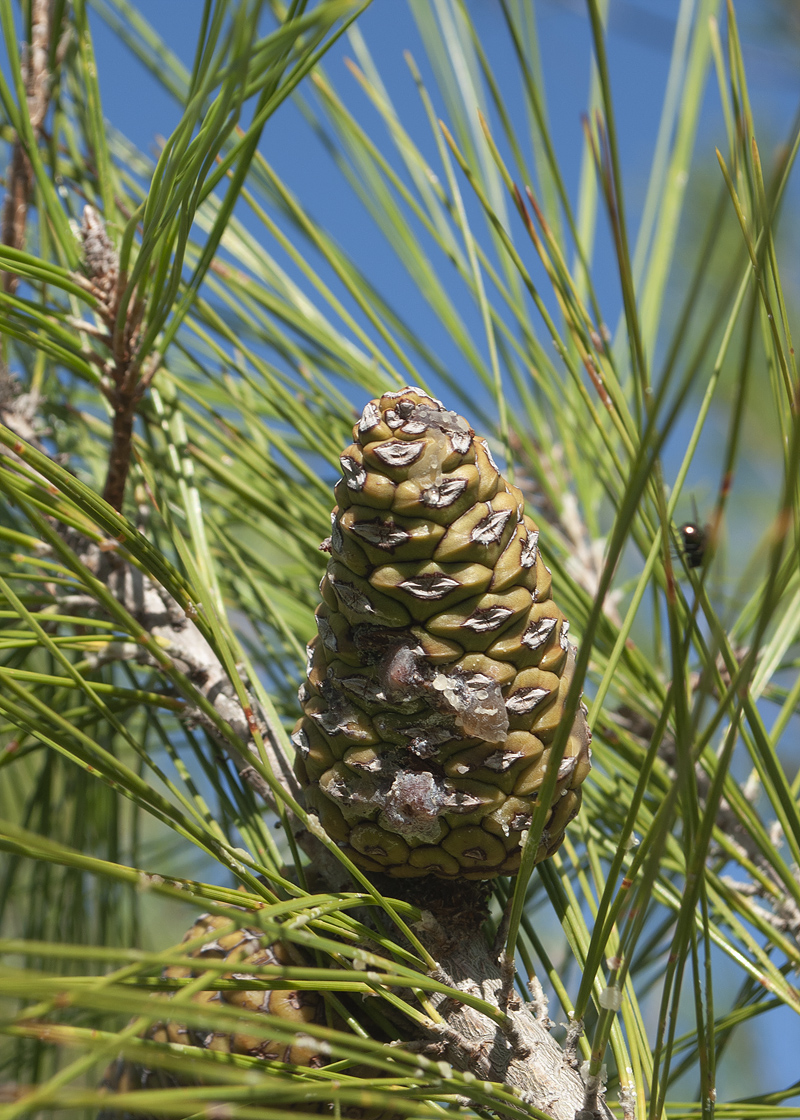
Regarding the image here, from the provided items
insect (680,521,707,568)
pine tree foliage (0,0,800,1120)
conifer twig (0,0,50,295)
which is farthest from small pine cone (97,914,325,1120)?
conifer twig (0,0,50,295)

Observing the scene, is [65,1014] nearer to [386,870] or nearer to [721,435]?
[386,870]

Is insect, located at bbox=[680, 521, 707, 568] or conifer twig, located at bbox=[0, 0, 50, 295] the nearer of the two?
insect, located at bbox=[680, 521, 707, 568]

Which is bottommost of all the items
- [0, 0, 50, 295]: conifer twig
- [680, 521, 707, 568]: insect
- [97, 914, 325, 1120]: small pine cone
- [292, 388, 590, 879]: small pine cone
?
[97, 914, 325, 1120]: small pine cone

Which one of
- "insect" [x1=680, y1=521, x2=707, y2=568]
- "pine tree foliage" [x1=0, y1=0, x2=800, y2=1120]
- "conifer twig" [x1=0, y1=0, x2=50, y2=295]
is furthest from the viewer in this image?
"conifer twig" [x1=0, y1=0, x2=50, y2=295]

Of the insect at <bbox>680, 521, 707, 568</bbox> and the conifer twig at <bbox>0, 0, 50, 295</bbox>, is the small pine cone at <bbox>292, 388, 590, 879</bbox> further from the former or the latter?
the conifer twig at <bbox>0, 0, 50, 295</bbox>

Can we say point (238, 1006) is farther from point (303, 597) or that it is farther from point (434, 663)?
point (303, 597)

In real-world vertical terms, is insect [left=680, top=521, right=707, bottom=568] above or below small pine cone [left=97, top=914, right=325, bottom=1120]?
above
